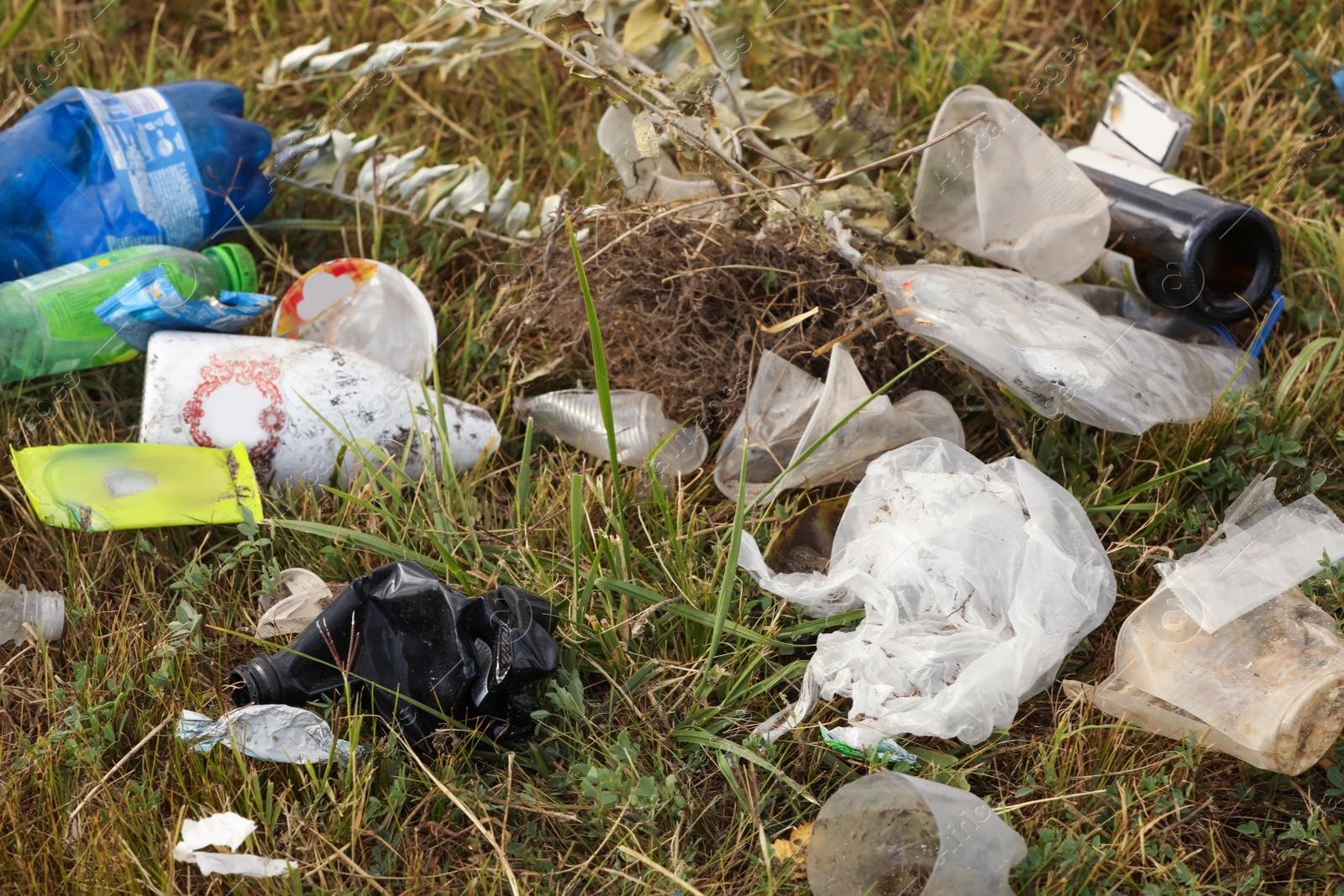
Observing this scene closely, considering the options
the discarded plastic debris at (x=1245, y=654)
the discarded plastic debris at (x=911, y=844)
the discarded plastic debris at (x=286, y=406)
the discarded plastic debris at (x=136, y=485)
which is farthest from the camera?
the discarded plastic debris at (x=286, y=406)

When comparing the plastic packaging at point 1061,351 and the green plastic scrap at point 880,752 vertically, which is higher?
the plastic packaging at point 1061,351

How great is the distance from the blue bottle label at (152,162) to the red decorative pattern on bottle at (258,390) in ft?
1.36

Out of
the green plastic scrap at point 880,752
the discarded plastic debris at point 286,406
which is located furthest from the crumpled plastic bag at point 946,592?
the discarded plastic debris at point 286,406

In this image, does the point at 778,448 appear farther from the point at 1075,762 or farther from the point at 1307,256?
the point at 1307,256

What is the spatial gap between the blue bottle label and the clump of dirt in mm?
736

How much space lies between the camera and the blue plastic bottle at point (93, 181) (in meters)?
2.01

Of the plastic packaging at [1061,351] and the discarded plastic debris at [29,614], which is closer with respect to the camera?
the discarded plastic debris at [29,614]

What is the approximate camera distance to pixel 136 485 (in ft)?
5.68

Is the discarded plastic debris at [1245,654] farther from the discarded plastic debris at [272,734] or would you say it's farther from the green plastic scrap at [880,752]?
the discarded plastic debris at [272,734]

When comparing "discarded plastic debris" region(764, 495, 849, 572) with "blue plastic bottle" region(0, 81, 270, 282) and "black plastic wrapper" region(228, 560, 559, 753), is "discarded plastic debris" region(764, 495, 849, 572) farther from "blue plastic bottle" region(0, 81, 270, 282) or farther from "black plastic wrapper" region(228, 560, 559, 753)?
"blue plastic bottle" region(0, 81, 270, 282)

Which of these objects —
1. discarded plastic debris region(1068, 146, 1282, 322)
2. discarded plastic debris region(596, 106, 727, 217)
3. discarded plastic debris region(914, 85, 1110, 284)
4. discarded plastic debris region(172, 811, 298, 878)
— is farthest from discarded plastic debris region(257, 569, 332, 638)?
discarded plastic debris region(1068, 146, 1282, 322)

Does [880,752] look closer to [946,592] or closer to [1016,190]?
[946,592]

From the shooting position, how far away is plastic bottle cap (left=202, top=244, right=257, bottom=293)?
2059 millimetres

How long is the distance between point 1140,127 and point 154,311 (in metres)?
1.96
